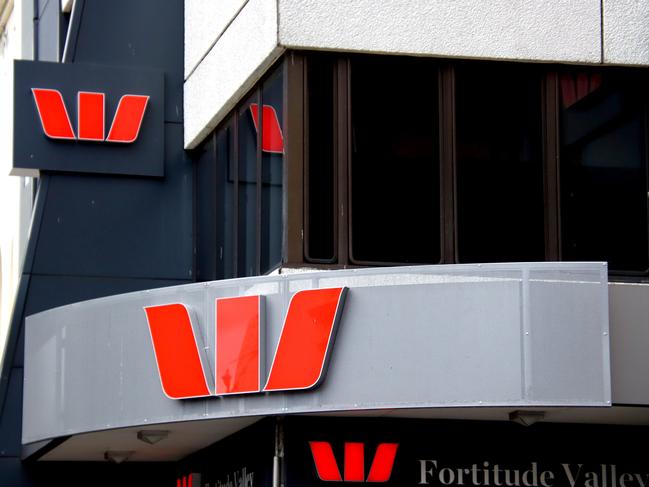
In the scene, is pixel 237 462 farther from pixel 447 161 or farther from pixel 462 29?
pixel 462 29

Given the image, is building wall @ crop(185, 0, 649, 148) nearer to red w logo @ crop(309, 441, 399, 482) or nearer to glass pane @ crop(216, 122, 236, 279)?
glass pane @ crop(216, 122, 236, 279)

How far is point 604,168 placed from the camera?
586 inches

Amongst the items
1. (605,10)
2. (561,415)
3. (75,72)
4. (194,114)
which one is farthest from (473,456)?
(75,72)

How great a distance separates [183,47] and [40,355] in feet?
13.8

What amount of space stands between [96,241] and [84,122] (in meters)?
1.30

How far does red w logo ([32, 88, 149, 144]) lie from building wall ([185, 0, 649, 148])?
3.10 m

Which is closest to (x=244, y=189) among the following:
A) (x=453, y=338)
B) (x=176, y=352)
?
(x=176, y=352)

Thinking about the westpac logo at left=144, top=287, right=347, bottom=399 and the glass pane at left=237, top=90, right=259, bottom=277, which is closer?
the westpac logo at left=144, top=287, right=347, bottom=399

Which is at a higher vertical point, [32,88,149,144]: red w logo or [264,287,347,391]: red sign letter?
[32,88,149,144]: red w logo

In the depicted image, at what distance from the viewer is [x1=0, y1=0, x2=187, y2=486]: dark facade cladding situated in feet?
57.6

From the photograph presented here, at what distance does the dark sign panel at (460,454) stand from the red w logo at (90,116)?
5296mm

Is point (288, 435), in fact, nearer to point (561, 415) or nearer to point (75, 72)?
point (561, 415)

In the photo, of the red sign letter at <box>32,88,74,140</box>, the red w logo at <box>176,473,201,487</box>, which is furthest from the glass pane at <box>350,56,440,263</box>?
the red sign letter at <box>32,88,74,140</box>

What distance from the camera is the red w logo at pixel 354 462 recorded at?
13.8 meters
